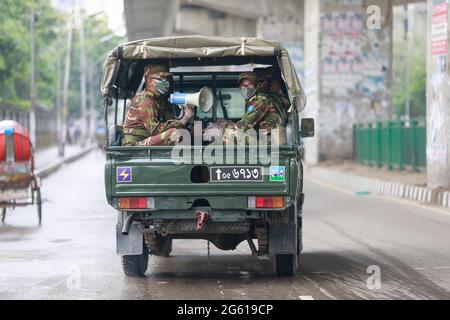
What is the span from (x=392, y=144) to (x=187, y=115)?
18.4 meters

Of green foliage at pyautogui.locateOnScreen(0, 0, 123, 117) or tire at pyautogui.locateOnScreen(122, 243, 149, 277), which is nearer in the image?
tire at pyautogui.locateOnScreen(122, 243, 149, 277)

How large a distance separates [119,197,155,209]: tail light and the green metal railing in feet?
53.1

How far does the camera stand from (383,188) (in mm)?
25578

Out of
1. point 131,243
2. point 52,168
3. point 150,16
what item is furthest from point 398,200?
point 150,16

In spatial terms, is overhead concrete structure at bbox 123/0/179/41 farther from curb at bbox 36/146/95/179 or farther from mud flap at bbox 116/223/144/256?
mud flap at bbox 116/223/144/256

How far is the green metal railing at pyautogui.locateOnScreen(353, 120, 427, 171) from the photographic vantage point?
87.2 feet

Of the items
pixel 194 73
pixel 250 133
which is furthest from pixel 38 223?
pixel 250 133

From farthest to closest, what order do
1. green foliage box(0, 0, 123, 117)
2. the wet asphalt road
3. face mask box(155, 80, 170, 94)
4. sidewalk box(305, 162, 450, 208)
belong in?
green foliage box(0, 0, 123, 117) → sidewalk box(305, 162, 450, 208) → face mask box(155, 80, 170, 94) → the wet asphalt road

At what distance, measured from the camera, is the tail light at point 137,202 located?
10.5 m

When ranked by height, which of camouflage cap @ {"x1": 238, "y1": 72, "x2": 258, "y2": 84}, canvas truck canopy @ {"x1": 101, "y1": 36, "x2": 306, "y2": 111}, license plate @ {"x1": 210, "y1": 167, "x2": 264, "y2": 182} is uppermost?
canvas truck canopy @ {"x1": 101, "y1": 36, "x2": 306, "y2": 111}

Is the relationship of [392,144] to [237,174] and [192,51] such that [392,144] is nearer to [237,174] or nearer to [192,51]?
[192,51]

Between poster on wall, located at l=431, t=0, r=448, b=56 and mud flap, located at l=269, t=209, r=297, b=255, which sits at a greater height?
poster on wall, located at l=431, t=0, r=448, b=56

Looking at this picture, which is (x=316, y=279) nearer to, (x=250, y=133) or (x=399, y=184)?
(x=250, y=133)

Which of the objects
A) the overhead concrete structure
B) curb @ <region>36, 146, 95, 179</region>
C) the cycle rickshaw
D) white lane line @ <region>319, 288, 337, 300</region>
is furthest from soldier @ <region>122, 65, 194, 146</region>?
the overhead concrete structure
